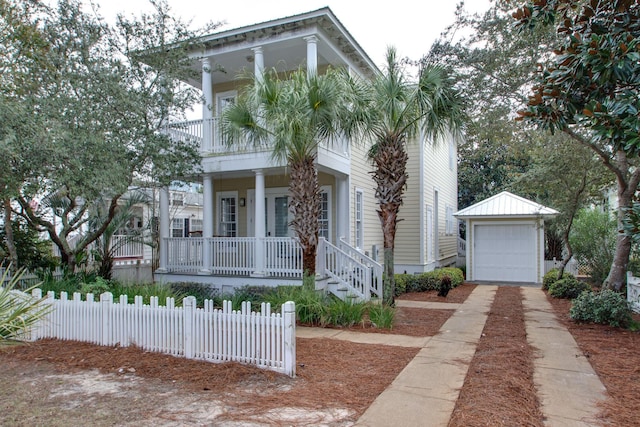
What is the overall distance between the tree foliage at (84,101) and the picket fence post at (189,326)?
3714 millimetres

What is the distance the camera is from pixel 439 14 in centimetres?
1132

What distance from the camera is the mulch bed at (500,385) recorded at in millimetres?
4211

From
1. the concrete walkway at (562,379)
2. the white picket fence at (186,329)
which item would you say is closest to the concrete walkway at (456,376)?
the concrete walkway at (562,379)

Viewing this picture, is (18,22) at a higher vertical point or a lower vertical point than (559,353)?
higher

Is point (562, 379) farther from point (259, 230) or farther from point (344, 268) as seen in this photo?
point (259, 230)

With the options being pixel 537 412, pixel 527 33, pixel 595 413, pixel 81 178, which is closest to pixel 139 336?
pixel 81 178

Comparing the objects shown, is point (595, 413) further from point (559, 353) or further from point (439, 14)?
point (439, 14)

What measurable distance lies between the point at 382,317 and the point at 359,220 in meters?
6.50

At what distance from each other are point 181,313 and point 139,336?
36.5 inches

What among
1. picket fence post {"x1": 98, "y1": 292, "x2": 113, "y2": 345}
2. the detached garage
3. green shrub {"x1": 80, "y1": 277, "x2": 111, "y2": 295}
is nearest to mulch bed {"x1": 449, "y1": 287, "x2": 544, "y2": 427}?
picket fence post {"x1": 98, "y1": 292, "x2": 113, "y2": 345}

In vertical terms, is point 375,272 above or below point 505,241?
below

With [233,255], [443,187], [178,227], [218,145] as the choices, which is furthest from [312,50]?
[178,227]

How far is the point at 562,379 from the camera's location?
5492 mm

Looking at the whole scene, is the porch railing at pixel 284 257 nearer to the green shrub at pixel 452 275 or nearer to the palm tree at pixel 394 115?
the palm tree at pixel 394 115
